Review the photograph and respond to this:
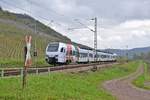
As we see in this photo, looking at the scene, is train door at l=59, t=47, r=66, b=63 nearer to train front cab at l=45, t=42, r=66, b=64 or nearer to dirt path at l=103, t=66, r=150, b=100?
train front cab at l=45, t=42, r=66, b=64

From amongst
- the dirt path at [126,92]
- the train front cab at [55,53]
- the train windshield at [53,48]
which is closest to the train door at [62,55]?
the train front cab at [55,53]

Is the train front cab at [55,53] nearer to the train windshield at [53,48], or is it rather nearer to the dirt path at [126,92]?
the train windshield at [53,48]

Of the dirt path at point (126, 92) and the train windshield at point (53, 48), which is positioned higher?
the train windshield at point (53, 48)

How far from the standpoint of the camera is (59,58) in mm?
54031

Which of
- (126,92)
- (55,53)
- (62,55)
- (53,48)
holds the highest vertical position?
(53,48)

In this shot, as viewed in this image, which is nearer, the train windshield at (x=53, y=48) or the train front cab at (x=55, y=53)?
the train front cab at (x=55, y=53)

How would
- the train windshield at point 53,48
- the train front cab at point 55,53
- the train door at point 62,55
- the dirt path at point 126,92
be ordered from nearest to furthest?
the dirt path at point 126,92, the train front cab at point 55,53, the train windshield at point 53,48, the train door at point 62,55

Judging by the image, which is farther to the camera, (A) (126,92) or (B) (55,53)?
(B) (55,53)

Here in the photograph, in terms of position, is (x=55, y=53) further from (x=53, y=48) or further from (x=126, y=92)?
(x=126, y=92)

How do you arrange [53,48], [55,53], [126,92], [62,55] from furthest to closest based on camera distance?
[62,55], [53,48], [55,53], [126,92]

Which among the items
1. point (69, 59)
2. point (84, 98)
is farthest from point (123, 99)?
point (69, 59)

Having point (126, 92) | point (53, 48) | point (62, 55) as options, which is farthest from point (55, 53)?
point (126, 92)

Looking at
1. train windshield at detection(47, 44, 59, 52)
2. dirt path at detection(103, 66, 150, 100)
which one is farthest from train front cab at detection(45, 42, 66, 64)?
dirt path at detection(103, 66, 150, 100)

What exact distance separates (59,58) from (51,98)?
33352 millimetres
